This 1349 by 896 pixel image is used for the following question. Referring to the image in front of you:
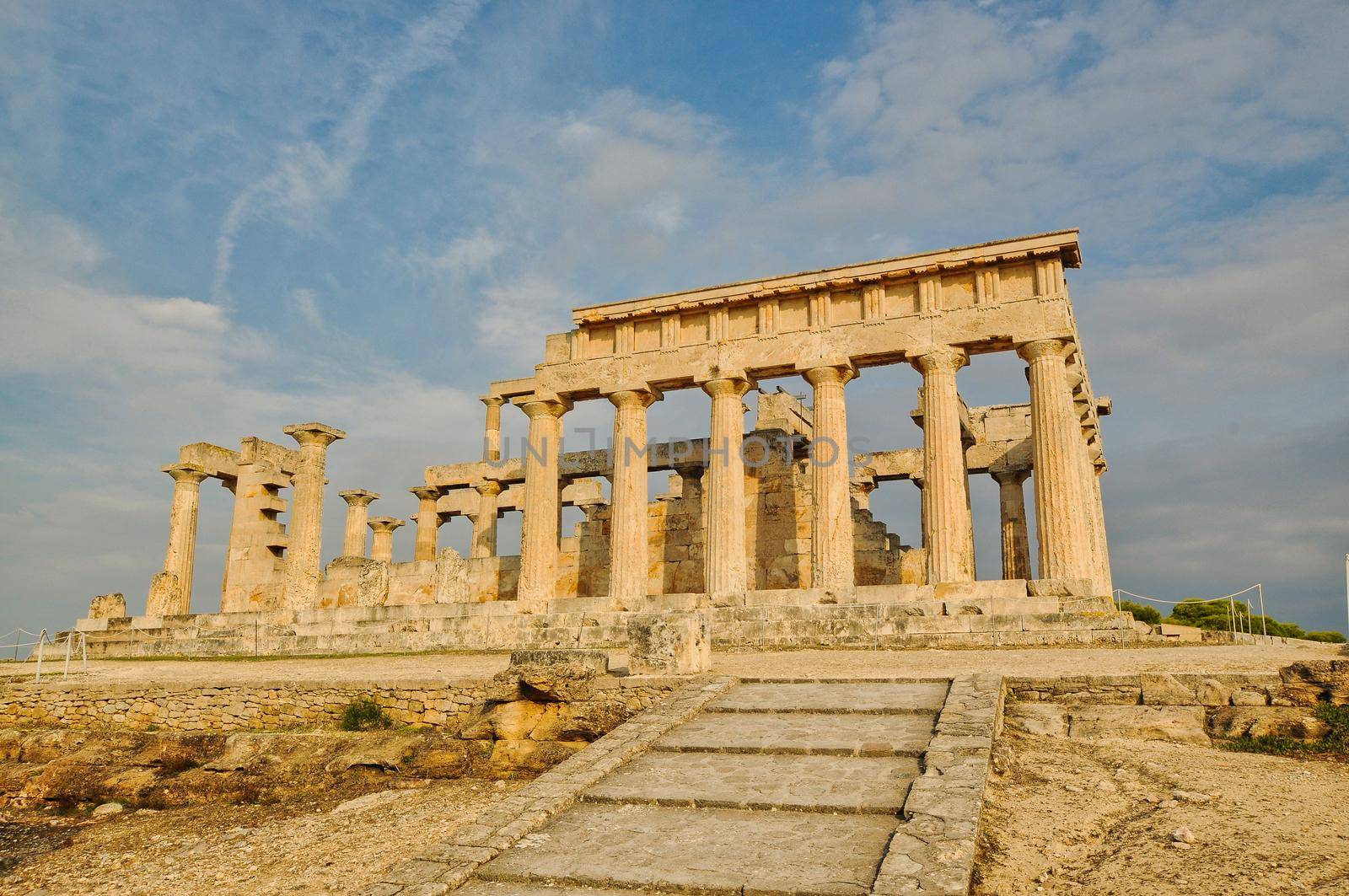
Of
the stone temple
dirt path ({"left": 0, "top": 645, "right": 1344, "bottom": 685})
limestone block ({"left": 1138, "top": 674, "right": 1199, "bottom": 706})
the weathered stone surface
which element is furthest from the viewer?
the stone temple

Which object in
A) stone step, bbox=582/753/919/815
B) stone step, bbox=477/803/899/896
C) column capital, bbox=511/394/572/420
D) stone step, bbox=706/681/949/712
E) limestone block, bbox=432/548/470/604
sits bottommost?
stone step, bbox=477/803/899/896

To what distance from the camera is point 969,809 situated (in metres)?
6.21

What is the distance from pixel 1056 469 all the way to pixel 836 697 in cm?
1179

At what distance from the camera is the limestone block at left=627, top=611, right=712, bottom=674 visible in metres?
11.2

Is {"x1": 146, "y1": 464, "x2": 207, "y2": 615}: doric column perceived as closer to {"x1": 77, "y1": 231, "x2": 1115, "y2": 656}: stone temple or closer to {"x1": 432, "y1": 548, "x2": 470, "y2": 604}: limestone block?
{"x1": 77, "y1": 231, "x2": 1115, "y2": 656}: stone temple

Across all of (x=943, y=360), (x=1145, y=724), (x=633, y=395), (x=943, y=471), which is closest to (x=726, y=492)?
(x=633, y=395)

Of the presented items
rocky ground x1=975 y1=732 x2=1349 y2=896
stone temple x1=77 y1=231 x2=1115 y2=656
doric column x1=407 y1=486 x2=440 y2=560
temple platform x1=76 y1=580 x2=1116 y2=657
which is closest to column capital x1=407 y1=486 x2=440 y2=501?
doric column x1=407 y1=486 x2=440 y2=560

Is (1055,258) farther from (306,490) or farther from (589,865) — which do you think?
(306,490)

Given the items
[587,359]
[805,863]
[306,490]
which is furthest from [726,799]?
[306,490]

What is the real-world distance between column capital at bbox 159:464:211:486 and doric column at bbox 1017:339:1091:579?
80.8 feet

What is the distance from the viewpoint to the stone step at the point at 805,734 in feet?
26.5

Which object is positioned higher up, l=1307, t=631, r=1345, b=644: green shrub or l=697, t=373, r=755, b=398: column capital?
l=697, t=373, r=755, b=398: column capital

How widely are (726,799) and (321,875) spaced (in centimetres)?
306

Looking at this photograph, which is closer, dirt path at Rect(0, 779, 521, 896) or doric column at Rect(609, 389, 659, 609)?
dirt path at Rect(0, 779, 521, 896)
